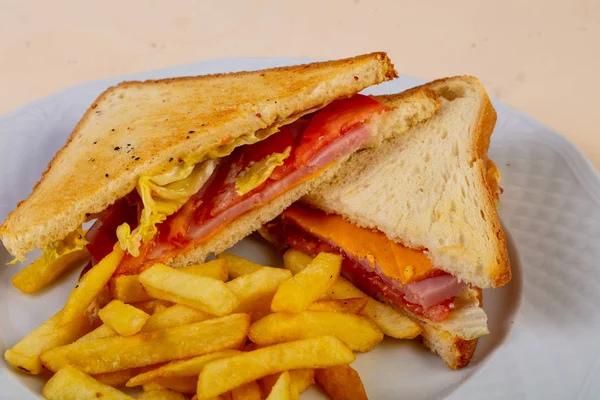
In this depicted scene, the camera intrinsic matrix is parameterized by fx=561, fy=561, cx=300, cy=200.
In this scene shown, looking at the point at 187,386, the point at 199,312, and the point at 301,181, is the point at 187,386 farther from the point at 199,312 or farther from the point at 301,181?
the point at 301,181

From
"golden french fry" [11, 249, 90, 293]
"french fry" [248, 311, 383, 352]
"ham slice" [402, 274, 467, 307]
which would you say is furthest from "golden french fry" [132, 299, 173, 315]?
"ham slice" [402, 274, 467, 307]

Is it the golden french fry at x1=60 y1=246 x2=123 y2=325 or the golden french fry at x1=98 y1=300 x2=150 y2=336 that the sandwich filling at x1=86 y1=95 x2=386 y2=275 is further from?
the golden french fry at x1=98 y1=300 x2=150 y2=336

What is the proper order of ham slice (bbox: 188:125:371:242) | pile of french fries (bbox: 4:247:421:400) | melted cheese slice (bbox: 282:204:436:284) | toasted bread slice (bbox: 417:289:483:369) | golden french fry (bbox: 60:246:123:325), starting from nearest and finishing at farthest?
pile of french fries (bbox: 4:247:421:400)
golden french fry (bbox: 60:246:123:325)
toasted bread slice (bbox: 417:289:483:369)
melted cheese slice (bbox: 282:204:436:284)
ham slice (bbox: 188:125:371:242)

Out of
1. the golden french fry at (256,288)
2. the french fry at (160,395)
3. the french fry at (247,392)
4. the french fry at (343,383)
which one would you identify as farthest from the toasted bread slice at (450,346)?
the french fry at (160,395)

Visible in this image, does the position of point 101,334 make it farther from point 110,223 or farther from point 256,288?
point 110,223

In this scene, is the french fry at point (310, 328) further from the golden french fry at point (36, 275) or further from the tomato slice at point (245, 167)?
the golden french fry at point (36, 275)

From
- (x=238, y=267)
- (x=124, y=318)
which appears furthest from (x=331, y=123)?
(x=124, y=318)
